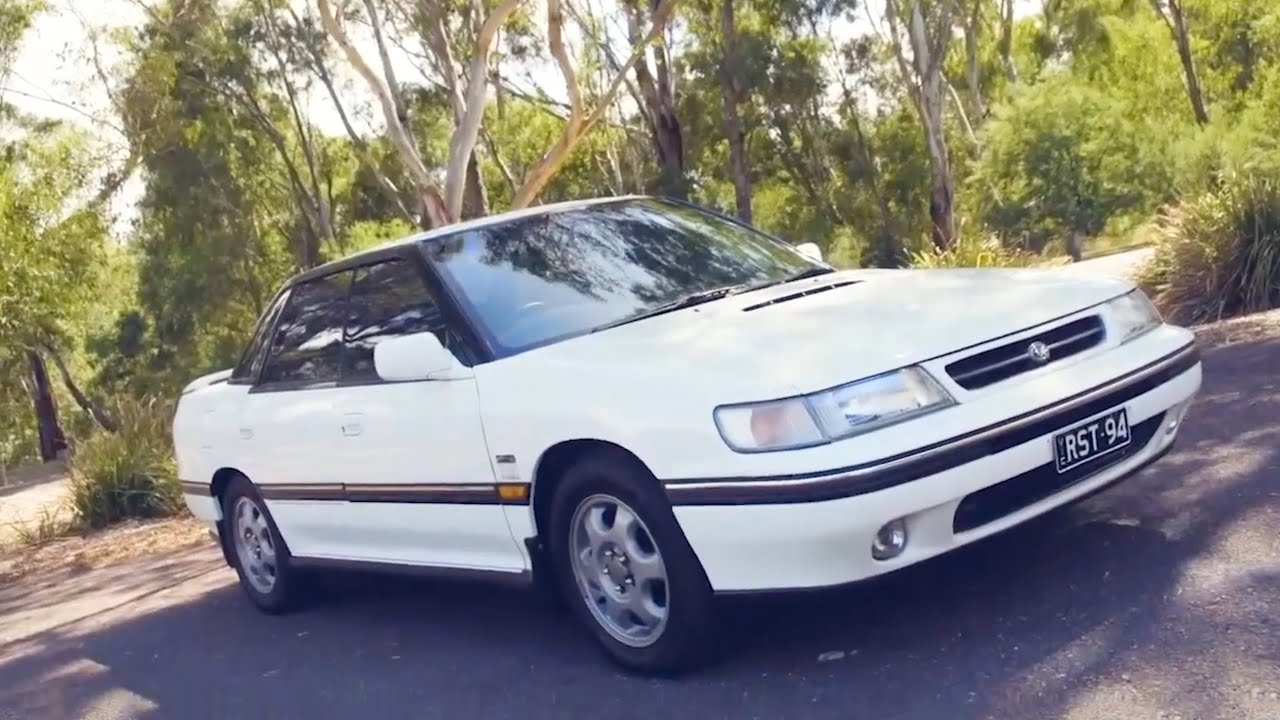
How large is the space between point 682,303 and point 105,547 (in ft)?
23.7

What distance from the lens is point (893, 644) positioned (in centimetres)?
461

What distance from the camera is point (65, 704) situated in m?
6.06

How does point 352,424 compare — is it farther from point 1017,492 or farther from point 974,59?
point 974,59

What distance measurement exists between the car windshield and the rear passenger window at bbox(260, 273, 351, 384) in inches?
26.9

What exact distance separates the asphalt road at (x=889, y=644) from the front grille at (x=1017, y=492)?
36cm

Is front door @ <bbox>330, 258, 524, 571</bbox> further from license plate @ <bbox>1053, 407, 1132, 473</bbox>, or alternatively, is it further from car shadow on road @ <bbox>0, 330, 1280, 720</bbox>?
license plate @ <bbox>1053, 407, 1132, 473</bbox>

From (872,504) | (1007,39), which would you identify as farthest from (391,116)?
(1007,39)

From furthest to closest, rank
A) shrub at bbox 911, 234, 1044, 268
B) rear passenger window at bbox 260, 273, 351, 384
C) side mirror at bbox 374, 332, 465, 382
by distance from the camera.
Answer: shrub at bbox 911, 234, 1044, 268, rear passenger window at bbox 260, 273, 351, 384, side mirror at bbox 374, 332, 465, 382

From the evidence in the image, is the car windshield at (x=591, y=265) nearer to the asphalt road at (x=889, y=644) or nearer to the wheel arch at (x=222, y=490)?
the asphalt road at (x=889, y=644)

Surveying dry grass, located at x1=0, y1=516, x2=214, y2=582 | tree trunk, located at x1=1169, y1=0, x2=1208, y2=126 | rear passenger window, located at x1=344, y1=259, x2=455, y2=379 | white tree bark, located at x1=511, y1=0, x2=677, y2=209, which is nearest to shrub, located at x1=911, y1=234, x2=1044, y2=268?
white tree bark, located at x1=511, y1=0, x2=677, y2=209

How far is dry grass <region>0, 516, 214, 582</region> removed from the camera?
10.6 m

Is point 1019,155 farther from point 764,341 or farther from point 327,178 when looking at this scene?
point 764,341

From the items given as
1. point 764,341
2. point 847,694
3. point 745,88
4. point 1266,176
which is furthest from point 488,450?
point 745,88

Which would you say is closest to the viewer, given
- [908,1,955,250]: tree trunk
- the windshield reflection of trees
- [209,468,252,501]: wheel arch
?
the windshield reflection of trees
